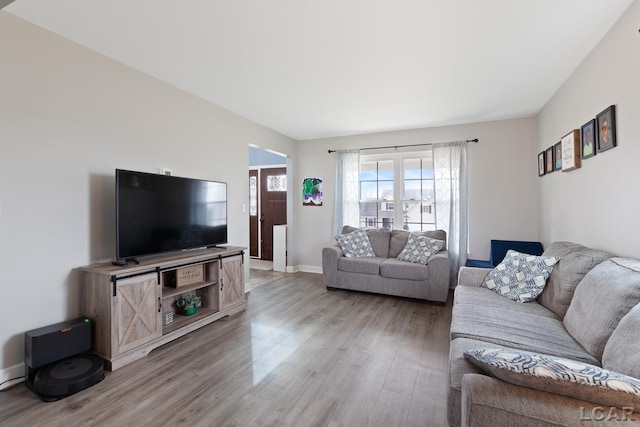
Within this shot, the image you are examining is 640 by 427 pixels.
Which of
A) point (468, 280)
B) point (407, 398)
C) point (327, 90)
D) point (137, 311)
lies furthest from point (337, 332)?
point (327, 90)

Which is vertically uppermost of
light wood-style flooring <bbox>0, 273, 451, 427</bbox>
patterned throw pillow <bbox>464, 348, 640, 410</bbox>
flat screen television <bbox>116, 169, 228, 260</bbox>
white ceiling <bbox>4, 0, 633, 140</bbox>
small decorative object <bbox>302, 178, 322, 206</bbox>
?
white ceiling <bbox>4, 0, 633, 140</bbox>

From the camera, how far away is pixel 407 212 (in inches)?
196

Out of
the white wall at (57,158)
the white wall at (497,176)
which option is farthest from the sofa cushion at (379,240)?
the white wall at (57,158)

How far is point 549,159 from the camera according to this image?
3.48m

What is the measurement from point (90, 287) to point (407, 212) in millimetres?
4305

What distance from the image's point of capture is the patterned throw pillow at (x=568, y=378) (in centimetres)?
86

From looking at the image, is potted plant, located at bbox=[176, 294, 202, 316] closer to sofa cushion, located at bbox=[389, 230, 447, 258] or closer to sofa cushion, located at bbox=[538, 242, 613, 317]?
sofa cushion, located at bbox=[389, 230, 447, 258]

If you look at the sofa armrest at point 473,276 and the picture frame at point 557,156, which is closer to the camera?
the sofa armrest at point 473,276

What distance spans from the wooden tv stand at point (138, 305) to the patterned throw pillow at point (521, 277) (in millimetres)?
2783

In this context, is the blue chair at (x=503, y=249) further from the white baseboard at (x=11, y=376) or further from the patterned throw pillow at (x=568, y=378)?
the white baseboard at (x=11, y=376)

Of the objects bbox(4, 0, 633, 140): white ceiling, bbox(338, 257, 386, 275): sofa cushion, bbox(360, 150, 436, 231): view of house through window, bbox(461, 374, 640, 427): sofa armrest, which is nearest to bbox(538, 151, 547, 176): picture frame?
bbox(4, 0, 633, 140): white ceiling

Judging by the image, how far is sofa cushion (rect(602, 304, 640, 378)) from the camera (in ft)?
3.68

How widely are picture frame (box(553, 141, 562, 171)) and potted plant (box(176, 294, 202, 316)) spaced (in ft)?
13.7

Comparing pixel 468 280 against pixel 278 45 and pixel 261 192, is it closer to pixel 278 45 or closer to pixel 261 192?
pixel 278 45
